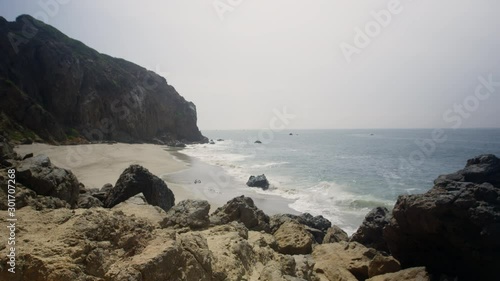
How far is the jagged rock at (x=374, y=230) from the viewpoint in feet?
36.7

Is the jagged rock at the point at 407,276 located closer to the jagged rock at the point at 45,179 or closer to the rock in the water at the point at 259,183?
the jagged rock at the point at 45,179

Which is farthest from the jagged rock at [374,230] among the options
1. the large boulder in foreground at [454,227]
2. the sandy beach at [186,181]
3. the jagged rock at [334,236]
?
the sandy beach at [186,181]

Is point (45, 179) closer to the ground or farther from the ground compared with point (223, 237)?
farther from the ground

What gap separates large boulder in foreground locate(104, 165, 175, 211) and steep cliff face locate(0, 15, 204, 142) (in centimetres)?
3725

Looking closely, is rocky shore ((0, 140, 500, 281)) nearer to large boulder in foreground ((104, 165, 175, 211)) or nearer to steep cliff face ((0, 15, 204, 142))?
large boulder in foreground ((104, 165, 175, 211))

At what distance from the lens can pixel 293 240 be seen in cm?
912

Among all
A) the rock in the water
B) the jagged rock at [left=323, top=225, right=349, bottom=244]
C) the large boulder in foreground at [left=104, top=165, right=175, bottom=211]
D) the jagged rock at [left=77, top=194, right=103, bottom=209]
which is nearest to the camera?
the jagged rock at [left=77, top=194, right=103, bottom=209]

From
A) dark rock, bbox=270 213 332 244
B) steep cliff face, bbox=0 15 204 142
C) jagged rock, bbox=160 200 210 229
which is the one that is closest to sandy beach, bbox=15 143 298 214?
dark rock, bbox=270 213 332 244

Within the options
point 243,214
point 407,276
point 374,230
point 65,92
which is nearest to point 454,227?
point 407,276

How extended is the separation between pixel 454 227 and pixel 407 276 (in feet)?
6.63

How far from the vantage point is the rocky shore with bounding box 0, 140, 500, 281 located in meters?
3.96

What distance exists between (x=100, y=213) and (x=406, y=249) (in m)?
9.17

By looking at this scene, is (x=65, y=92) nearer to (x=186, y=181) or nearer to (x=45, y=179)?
(x=186, y=181)

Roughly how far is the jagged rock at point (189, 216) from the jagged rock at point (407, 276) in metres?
5.05
